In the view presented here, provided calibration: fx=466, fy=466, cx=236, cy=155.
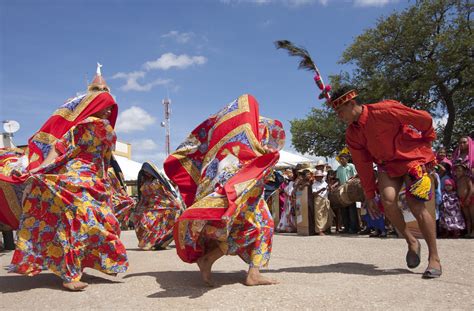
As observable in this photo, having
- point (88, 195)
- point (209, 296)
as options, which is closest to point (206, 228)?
point (209, 296)

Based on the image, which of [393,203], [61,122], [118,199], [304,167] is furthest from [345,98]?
[304,167]

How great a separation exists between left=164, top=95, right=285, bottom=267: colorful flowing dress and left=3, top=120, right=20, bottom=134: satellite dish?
34.6ft

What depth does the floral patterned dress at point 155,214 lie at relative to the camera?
24.2ft

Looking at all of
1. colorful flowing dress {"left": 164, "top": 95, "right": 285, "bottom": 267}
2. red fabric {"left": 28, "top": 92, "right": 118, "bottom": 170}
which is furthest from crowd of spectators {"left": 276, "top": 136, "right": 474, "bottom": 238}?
red fabric {"left": 28, "top": 92, "right": 118, "bottom": 170}

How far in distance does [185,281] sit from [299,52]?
2628mm

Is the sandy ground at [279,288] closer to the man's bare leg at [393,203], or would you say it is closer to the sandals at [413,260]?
the sandals at [413,260]

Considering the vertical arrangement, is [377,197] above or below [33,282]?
above

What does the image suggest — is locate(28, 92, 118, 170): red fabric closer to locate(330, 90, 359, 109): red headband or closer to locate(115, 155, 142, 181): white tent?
locate(330, 90, 359, 109): red headband

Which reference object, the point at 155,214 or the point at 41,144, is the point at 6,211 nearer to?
the point at 41,144

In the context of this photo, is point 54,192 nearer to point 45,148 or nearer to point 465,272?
point 45,148

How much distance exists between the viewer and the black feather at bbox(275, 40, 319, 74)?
493 centimetres

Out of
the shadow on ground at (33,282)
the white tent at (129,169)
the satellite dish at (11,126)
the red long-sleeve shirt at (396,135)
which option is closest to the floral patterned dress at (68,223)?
the shadow on ground at (33,282)

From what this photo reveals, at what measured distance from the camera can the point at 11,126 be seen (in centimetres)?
1316

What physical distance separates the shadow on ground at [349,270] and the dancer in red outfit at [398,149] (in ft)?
0.75
